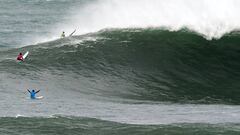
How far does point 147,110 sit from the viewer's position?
3127cm

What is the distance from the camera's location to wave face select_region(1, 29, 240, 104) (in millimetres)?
35969

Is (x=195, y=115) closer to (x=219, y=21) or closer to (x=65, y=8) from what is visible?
(x=219, y=21)

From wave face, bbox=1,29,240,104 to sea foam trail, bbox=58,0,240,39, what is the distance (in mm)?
1427

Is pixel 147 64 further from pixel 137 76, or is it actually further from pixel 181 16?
pixel 181 16

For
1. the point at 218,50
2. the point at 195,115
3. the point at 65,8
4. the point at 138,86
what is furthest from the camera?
the point at 65,8

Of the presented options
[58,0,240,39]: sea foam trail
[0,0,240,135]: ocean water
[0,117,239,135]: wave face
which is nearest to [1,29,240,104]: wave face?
[0,0,240,135]: ocean water

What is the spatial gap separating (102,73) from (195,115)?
10859mm

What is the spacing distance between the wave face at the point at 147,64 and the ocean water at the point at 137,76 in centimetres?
6

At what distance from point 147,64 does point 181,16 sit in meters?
8.81

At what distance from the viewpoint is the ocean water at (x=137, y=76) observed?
28.0 m

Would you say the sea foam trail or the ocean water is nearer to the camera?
the ocean water

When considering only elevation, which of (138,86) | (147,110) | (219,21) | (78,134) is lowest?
(78,134)

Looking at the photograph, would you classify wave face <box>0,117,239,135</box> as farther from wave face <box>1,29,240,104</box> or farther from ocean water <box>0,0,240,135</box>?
wave face <box>1,29,240,104</box>

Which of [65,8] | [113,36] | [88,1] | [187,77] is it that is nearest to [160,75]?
[187,77]
